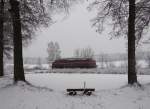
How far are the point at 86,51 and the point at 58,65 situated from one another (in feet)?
191

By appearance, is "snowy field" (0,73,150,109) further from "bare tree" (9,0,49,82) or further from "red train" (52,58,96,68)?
"red train" (52,58,96,68)

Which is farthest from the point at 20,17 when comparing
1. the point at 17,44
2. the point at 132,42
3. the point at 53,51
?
the point at 53,51

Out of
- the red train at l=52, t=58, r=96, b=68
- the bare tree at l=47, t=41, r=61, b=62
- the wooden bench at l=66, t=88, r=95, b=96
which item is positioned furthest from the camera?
the bare tree at l=47, t=41, r=61, b=62

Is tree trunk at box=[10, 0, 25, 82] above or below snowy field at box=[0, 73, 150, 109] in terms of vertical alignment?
above

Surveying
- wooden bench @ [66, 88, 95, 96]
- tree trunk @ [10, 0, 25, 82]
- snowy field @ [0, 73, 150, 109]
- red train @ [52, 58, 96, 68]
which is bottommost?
snowy field @ [0, 73, 150, 109]

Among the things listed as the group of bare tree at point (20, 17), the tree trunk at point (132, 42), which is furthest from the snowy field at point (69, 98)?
the group of bare tree at point (20, 17)

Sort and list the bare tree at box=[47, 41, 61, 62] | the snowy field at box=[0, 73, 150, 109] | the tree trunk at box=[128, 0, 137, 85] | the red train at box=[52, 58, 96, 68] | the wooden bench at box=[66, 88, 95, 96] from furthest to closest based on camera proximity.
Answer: the bare tree at box=[47, 41, 61, 62], the red train at box=[52, 58, 96, 68], the tree trunk at box=[128, 0, 137, 85], the wooden bench at box=[66, 88, 95, 96], the snowy field at box=[0, 73, 150, 109]

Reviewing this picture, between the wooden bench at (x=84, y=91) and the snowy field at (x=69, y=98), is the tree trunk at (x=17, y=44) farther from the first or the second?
the wooden bench at (x=84, y=91)

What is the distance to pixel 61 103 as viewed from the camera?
930 cm

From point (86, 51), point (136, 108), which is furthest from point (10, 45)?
point (86, 51)

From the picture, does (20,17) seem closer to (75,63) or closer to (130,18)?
(130,18)

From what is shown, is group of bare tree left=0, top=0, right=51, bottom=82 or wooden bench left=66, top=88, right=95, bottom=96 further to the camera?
group of bare tree left=0, top=0, right=51, bottom=82

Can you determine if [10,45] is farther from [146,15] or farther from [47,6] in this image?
[146,15]

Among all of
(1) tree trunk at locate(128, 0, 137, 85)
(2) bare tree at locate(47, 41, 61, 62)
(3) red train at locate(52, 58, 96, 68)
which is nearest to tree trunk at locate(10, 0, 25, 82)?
(1) tree trunk at locate(128, 0, 137, 85)
